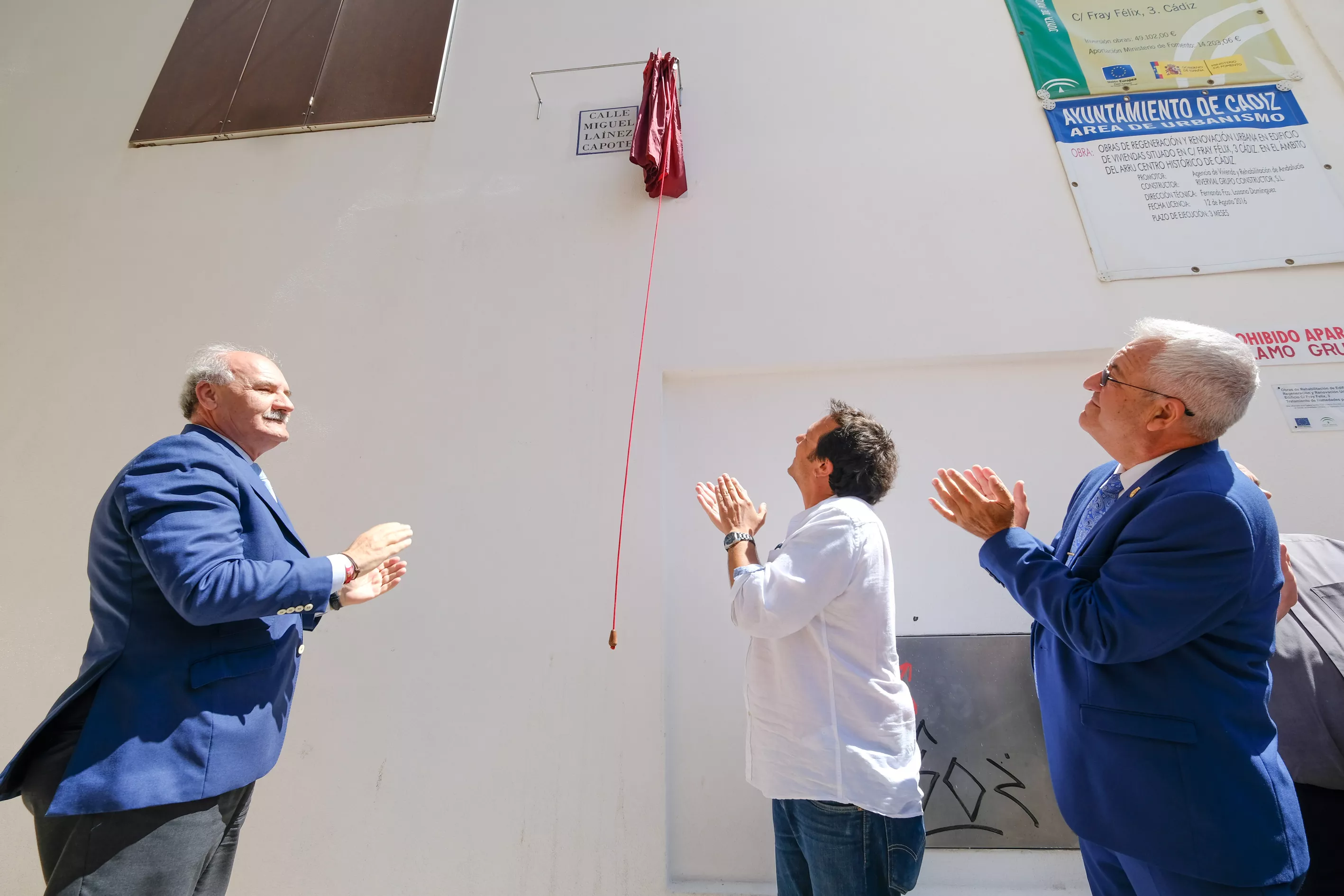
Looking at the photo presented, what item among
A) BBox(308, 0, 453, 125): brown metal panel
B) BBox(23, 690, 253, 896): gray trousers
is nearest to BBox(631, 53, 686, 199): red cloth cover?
BBox(308, 0, 453, 125): brown metal panel

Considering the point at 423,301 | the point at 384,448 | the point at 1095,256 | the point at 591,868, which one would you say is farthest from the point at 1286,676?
the point at 423,301

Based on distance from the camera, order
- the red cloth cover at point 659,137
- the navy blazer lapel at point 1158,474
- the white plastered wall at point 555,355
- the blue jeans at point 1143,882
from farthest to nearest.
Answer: the red cloth cover at point 659,137 < the white plastered wall at point 555,355 < the navy blazer lapel at point 1158,474 < the blue jeans at point 1143,882

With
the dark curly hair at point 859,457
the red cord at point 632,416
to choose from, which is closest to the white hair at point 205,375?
the red cord at point 632,416

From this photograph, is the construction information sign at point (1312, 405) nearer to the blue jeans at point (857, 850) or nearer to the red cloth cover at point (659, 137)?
the blue jeans at point (857, 850)

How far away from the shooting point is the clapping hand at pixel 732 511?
5.15 ft

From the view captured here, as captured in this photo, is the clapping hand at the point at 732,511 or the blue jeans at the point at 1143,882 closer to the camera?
the blue jeans at the point at 1143,882

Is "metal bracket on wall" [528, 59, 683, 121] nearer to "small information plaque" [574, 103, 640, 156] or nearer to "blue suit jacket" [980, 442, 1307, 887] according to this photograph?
"small information plaque" [574, 103, 640, 156]

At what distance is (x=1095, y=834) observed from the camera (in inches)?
45.5

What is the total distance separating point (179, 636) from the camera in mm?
1221

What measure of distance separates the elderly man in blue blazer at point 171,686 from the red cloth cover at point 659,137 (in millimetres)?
1825

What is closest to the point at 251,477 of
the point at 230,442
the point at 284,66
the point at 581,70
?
the point at 230,442

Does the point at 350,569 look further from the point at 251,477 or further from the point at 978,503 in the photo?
the point at 978,503

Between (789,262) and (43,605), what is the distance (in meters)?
2.87

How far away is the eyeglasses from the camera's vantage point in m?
1.25
